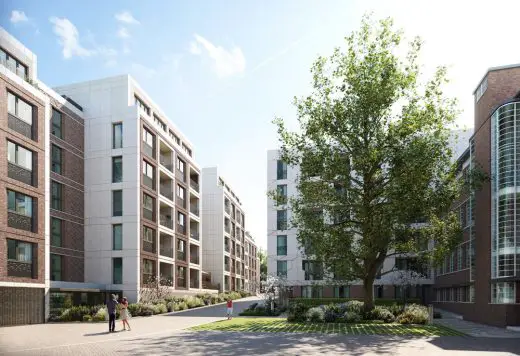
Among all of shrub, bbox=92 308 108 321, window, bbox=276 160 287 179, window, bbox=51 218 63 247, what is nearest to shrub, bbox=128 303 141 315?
shrub, bbox=92 308 108 321

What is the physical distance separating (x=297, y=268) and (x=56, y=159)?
29.7m

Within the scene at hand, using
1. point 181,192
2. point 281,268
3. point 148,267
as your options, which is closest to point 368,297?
point 148,267

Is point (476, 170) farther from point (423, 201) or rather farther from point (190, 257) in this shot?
point (190, 257)

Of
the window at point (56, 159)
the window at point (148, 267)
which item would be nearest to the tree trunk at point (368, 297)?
the window at point (148, 267)

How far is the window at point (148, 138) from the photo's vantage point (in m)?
43.6

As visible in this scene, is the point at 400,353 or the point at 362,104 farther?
the point at 362,104

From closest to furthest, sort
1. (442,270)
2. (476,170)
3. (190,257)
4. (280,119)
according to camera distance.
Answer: (476,170) → (280,119) → (442,270) → (190,257)

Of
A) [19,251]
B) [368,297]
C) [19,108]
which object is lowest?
[368,297]

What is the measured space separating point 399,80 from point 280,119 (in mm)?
7195

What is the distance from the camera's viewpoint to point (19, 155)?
29.1 meters

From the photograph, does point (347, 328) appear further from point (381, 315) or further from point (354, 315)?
point (381, 315)

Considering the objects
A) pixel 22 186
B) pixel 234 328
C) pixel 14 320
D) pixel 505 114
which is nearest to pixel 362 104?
pixel 505 114

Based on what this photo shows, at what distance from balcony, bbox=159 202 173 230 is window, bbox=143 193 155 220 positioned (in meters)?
3.82

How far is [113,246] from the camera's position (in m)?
40.9
